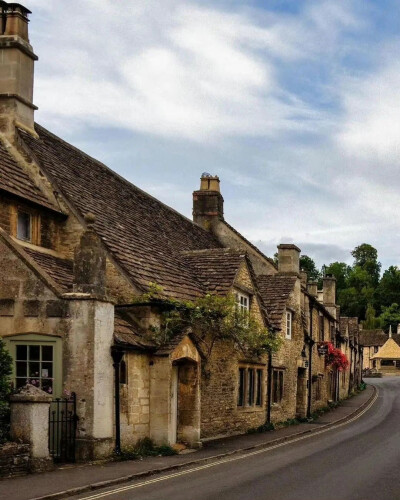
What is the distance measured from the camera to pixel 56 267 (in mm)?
20234

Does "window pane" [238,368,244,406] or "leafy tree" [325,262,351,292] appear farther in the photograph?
"leafy tree" [325,262,351,292]

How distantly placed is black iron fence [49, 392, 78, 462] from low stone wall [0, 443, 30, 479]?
223 cm

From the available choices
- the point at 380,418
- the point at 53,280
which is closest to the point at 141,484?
the point at 53,280

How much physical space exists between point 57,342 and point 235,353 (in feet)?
30.9

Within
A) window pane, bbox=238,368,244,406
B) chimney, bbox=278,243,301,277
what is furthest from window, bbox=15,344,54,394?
chimney, bbox=278,243,301,277

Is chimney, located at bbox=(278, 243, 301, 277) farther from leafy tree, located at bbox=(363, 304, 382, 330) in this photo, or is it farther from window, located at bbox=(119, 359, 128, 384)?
leafy tree, located at bbox=(363, 304, 382, 330)

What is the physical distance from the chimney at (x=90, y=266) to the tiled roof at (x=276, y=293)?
1401 cm

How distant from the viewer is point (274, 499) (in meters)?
12.8

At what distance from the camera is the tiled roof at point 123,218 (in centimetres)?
2267

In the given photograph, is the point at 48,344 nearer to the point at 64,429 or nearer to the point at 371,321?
the point at 64,429

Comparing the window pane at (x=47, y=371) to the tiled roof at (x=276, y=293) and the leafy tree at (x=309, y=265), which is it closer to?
the tiled roof at (x=276, y=293)

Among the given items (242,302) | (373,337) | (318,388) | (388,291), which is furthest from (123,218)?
(388,291)

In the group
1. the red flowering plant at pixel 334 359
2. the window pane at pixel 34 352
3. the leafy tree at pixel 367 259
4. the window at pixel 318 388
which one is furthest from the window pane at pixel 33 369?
the leafy tree at pixel 367 259

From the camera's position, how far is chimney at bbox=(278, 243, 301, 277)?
36.2 metres
